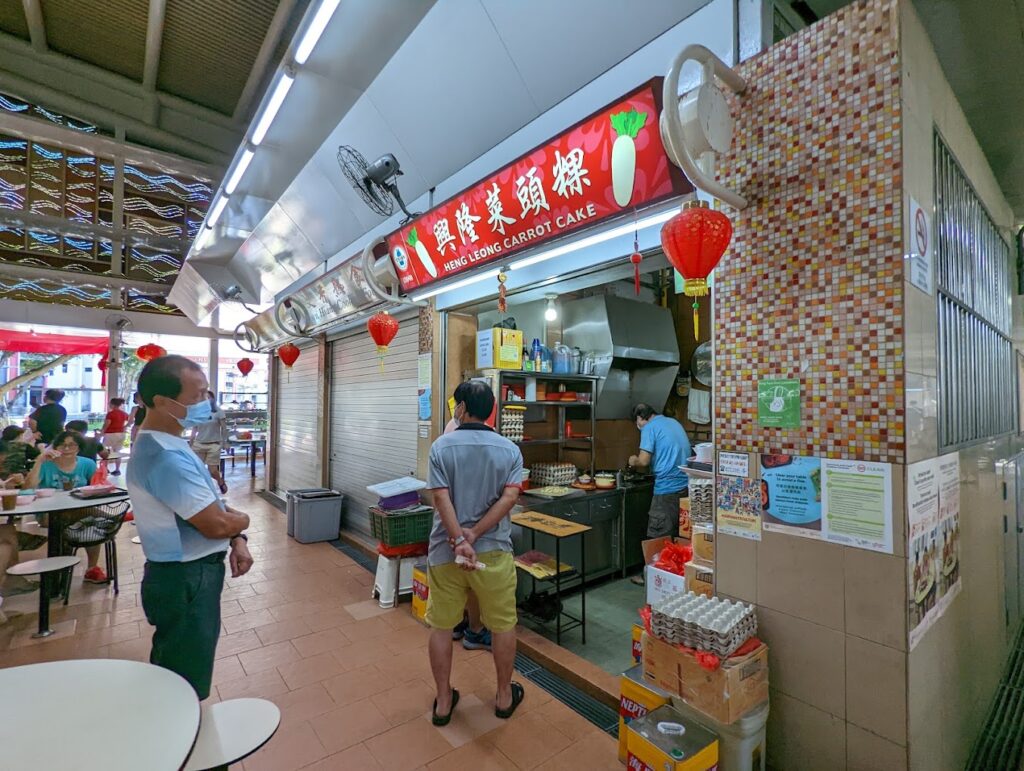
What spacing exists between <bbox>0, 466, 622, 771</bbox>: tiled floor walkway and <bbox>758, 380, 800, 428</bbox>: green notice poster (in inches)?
76.1

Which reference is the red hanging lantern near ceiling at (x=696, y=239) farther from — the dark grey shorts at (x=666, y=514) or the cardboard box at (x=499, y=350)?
the dark grey shorts at (x=666, y=514)

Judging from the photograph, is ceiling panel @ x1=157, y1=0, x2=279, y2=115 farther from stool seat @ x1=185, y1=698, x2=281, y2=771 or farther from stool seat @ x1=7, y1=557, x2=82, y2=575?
stool seat @ x1=185, y1=698, x2=281, y2=771

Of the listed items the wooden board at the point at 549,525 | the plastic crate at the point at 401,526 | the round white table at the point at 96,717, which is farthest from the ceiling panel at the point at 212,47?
the round white table at the point at 96,717

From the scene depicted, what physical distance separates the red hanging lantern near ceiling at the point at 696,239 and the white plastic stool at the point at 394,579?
3.71 meters

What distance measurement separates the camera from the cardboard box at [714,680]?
1.81m

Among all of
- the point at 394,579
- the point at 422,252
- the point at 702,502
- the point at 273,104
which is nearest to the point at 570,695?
the point at 702,502

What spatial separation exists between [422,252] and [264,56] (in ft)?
14.4

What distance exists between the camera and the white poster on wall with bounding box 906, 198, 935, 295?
1.81 meters

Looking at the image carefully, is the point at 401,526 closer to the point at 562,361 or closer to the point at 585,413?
the point at 562,361

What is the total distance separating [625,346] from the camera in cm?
586

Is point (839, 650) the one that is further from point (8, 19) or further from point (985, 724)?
point (8, 19)

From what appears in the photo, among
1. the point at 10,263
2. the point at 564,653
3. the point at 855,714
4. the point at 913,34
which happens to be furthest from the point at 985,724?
the point at 10,263

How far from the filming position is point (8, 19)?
5.97 m

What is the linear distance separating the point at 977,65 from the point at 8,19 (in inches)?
395
